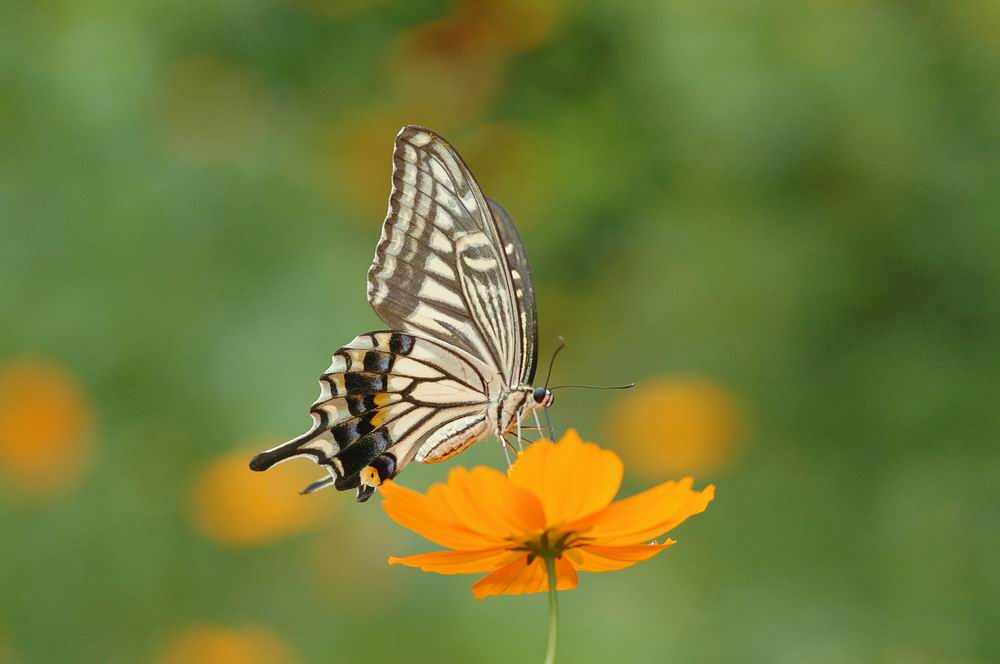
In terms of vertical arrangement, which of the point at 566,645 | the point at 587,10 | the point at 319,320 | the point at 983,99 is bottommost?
the point at 566,645

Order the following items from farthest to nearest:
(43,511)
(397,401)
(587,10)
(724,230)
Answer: (724,230) → (587,10) → (43,511) → (397,401)

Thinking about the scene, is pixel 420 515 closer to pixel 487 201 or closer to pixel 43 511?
pixel 487 201

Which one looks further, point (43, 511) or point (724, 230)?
point (724, 230)

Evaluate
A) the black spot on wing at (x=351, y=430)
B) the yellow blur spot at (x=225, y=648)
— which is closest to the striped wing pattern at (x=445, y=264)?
the black spot on wing at (x=351, y=430)

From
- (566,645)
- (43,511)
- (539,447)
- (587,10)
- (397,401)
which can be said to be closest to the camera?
(539,447)

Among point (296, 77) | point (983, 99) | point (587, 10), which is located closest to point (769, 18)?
point (587, 10)

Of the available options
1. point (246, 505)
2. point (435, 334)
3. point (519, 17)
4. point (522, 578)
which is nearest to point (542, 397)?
point (435, 334)
